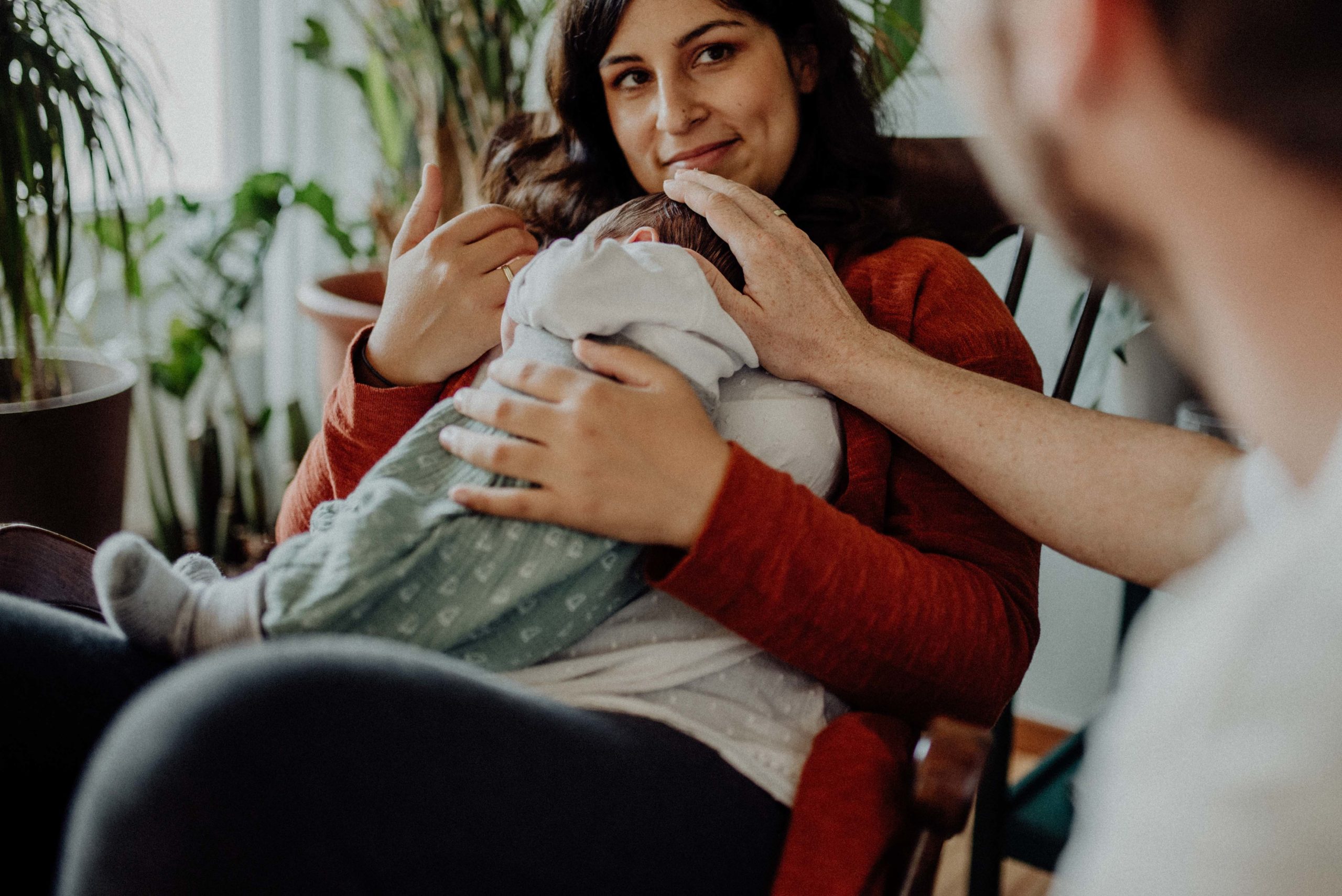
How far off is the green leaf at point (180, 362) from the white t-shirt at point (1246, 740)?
2014 mm

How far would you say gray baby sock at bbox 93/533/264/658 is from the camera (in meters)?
0.69

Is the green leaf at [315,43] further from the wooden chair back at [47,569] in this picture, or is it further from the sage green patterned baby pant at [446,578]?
the sage green patterned baby pant at [446,578]

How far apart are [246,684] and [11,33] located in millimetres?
1148

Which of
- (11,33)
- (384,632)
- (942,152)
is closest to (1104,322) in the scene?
(942,152)

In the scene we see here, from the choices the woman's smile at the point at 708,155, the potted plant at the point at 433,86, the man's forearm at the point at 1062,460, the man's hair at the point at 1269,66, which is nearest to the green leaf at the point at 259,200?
the potted plant at the point at 433,86

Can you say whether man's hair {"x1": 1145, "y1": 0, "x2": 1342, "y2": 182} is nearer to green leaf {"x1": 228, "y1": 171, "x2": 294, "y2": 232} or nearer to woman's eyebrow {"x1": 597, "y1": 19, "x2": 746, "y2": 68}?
woman's eyebrow {"x1": 597, "y1": 19, "x2": 746, "y2": 68}

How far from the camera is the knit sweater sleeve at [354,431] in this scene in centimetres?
103

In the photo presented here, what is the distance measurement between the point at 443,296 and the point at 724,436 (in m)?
0.35

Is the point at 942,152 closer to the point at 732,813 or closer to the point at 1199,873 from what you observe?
the point at 732,813

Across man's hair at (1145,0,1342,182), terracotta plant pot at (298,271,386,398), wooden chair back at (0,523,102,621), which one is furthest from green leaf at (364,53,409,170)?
man's hair at (1145,0,1342,182)

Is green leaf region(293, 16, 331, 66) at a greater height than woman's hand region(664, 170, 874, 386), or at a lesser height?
greater

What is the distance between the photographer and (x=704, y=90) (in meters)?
1.12

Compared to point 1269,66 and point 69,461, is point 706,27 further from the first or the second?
point 69,461

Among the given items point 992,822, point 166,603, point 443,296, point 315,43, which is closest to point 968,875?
point 992,822
